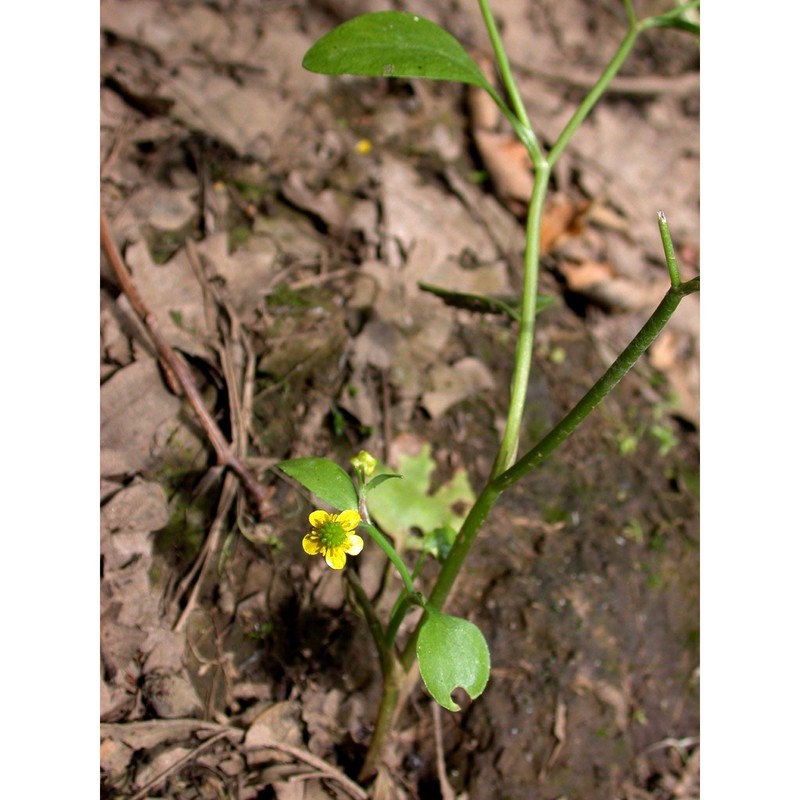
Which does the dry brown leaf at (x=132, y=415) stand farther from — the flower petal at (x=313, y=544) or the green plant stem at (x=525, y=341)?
the green plant stem at (x=525, y=341)

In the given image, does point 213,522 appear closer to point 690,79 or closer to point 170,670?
point 170,670

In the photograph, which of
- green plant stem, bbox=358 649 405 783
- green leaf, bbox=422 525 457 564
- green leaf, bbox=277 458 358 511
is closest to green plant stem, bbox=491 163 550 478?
green leaf, bbox=422 525 457 564

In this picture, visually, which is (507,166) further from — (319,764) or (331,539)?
(319,764)

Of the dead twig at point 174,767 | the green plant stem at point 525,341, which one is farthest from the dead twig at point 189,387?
the green plant stem at point 525,341

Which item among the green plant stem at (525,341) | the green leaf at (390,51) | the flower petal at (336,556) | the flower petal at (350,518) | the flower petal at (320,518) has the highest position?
the green leaf at (390,51)

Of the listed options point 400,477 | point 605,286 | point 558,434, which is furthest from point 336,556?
point 605,286

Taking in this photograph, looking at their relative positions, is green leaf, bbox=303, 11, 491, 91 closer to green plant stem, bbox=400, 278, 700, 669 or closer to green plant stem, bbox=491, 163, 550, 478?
green plant stem, bbox=491, 163, 550, 478

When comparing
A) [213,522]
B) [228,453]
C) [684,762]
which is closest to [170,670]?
[213,522]
